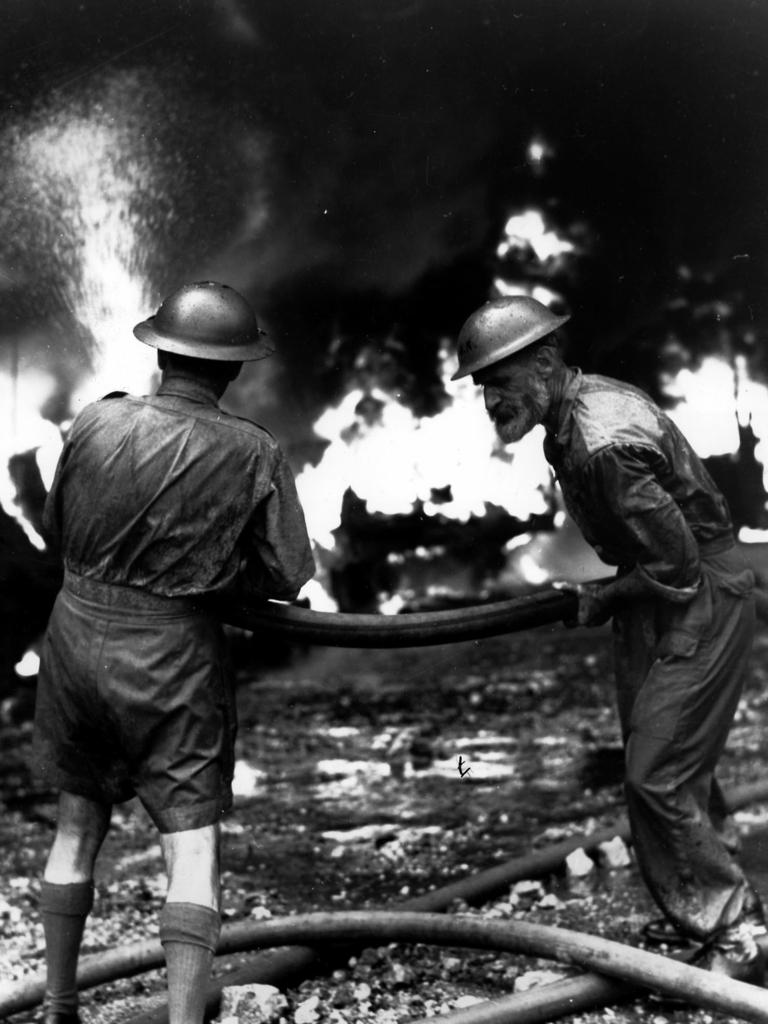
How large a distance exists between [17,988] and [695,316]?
5.32 m

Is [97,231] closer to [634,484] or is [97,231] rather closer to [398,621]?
[398,621]

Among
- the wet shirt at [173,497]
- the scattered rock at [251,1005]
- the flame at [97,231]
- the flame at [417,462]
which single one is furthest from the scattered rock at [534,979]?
the flame at [417,462]

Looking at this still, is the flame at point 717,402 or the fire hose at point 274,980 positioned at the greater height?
the flame at point 717,402

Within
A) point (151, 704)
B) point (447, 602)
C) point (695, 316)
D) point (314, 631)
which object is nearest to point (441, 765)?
point (447, 602)

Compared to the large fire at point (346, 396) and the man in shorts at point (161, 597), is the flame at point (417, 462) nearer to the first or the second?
the large fire at point (346, 396)

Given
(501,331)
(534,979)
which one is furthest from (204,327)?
(534,979)

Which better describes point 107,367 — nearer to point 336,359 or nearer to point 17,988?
point 336,359

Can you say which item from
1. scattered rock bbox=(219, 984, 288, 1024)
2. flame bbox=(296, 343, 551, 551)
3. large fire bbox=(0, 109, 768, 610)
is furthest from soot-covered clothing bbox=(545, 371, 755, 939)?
flame bbox=(296, 343, 551, 551)

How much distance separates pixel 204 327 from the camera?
13.1ft

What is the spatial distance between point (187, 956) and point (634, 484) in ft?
6.39

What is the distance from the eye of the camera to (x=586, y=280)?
7.54m

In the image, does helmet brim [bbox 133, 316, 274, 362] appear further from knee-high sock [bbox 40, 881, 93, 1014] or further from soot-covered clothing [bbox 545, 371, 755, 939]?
A: knee-high sock [bbox 40, 881, 93, 1014]

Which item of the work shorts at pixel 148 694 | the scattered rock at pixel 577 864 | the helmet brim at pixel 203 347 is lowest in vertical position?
the scattered rock at pixel 577 864

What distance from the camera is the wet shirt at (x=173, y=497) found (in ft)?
12.7
